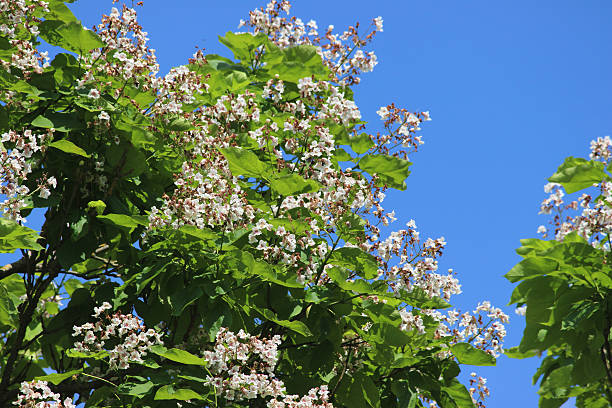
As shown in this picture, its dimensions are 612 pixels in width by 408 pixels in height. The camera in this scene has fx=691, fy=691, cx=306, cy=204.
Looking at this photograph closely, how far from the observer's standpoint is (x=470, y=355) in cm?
456

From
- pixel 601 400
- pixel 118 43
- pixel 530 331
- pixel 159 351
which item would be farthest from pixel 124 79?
pixel 601 400

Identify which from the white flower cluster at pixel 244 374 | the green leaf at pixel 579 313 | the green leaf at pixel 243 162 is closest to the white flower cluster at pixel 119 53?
the green leaf at pixel 243 162

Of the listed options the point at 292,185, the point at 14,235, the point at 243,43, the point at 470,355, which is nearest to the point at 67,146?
the point at 14,235

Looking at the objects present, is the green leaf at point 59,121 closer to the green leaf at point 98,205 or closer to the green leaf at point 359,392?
the green leaf at point 98,205

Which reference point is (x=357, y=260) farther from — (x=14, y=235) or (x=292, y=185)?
(x=14, y=235)

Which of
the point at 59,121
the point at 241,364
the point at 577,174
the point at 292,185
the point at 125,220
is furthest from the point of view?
the point at 59,121

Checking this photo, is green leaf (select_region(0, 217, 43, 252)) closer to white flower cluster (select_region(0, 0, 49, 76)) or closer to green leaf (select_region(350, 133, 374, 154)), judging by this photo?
white flower cluster (select_region(0, 0, 49, 76))

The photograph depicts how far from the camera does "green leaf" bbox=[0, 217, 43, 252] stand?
4.11m

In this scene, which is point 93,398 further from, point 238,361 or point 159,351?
point 238,361

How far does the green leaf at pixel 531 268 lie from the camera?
3938 millimetres

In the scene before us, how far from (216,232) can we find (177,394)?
1.10 m

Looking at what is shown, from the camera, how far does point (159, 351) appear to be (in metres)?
4.13

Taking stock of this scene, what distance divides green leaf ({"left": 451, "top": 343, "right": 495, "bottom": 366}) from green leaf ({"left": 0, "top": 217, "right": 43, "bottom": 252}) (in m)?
2.72

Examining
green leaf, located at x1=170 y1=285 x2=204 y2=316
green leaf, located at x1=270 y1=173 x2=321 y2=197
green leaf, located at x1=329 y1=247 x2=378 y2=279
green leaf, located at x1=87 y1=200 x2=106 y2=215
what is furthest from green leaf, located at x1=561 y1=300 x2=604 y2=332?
green leaf, located at x1=87 y1=200 x2=106 y2=215
